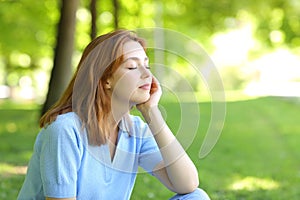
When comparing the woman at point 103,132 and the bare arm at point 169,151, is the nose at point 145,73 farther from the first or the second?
the bare arm at point 169,151

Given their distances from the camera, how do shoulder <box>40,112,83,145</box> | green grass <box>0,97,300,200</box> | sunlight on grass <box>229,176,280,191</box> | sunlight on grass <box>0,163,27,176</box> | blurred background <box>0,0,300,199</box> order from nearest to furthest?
1. shoulder <box>40,112,83,145</box>
2. green grass <box>0,97,300,200</box>
3. sunlight on grass <box>229,176,280,191</box>
4. blurred background <box>0,0,300,199</box>
5. sunlight on grass <box>0,163,27,176</box>

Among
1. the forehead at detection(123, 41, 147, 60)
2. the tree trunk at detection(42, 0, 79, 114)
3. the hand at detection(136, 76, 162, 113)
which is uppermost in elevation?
the tree trunk at detection(42, 0, 79, 114)

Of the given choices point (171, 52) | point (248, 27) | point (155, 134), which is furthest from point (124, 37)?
point (248, 27)

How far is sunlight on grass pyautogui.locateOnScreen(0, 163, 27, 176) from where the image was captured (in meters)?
6.38

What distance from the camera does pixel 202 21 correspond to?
54.5 feet

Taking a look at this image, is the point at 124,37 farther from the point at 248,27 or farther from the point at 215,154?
the point at 248,27

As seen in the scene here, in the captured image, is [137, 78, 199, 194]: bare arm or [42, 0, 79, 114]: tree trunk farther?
Result: [42, 0, 79, 114]: tree trunk

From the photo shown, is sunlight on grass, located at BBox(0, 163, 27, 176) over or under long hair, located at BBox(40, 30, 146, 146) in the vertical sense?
under

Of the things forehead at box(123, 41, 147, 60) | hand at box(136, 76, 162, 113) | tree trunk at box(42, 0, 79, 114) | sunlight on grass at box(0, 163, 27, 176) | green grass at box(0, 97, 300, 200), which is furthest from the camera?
tree trunk at box(42, 0, 79, 114)

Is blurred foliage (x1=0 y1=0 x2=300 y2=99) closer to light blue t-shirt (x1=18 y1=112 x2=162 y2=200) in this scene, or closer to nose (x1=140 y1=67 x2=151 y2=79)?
light blue t-shirt (x1=18 y1=112 x2=162 y2=200)

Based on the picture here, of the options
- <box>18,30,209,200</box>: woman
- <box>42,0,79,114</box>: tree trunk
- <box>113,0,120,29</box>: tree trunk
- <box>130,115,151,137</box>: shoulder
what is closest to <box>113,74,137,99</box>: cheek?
<box>18,30,209,200</box>: woman

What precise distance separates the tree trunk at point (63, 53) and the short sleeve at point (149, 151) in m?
7.90

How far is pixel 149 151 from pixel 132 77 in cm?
44

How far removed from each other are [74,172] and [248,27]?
26871mm
